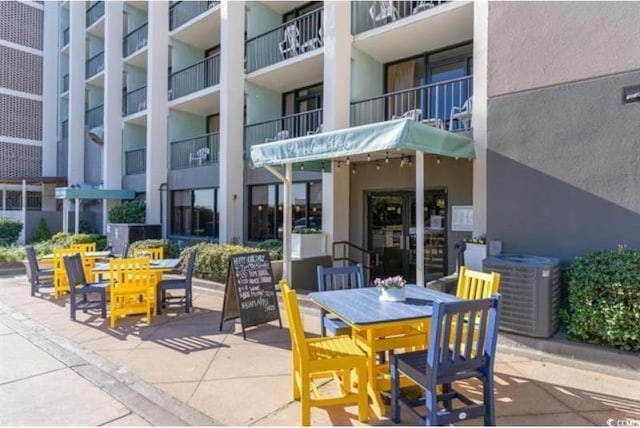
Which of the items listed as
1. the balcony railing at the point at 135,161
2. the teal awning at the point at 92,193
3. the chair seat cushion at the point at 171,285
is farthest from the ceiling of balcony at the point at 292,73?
the teal awning at the point at 92,193

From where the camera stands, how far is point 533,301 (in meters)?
5.30

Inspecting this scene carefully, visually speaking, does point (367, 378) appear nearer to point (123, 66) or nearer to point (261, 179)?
point (261, 179)

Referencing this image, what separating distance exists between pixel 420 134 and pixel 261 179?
293 inches

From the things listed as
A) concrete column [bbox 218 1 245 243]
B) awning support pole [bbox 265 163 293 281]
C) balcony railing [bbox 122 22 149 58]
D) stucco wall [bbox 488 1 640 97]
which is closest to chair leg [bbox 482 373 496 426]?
stucco wall [bbox 488 1 640 97]

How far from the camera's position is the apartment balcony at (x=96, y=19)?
66.8 feet

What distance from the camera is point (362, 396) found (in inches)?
145

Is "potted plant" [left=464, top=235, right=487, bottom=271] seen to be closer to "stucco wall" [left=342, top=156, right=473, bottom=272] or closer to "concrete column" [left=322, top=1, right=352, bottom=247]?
"stucco wall" [left=342, top=156, right=473, bottom=272]

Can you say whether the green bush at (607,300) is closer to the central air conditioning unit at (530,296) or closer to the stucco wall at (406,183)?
the central air conditioning unit at (530,296)

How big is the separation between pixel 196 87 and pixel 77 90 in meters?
10.4

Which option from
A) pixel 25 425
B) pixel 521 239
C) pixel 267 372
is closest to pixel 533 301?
pixel 521 239

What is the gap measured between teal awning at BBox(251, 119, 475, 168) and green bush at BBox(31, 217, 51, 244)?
17319 millimetres

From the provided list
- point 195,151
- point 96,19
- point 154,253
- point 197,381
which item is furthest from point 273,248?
point 96,19

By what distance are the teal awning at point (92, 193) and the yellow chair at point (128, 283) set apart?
10902mm

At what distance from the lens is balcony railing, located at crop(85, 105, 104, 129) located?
67.4 ft
